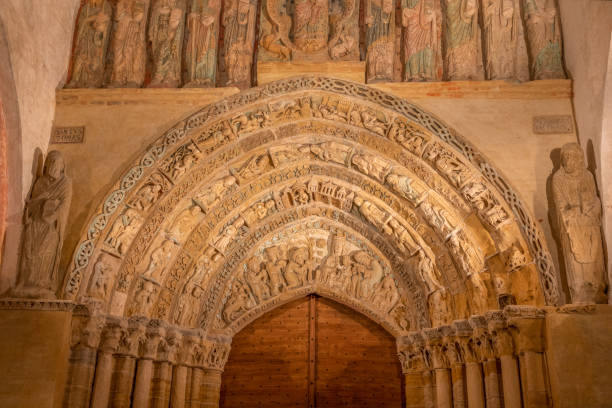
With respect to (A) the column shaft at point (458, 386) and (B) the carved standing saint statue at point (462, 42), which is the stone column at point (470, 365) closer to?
(A) the column shaft at point (458, 386)

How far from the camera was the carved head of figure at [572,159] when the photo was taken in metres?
5.49

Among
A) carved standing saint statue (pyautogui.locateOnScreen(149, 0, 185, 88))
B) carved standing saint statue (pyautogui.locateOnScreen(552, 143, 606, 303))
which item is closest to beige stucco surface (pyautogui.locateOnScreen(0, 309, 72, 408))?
carved standing saint statue (pyautogui.locateOnScreen(149, 0, 185, 88))

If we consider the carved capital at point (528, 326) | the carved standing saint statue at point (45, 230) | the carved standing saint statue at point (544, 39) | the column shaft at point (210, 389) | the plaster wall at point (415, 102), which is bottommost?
the column shaft at point (210, 389)

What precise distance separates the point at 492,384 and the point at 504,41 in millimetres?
3378

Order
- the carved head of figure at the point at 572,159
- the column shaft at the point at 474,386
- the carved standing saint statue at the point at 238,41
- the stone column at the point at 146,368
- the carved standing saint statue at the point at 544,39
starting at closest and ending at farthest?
1. the carved head of figure at the point at 572,159
2. the column shaft at the point at 474,386
3. the stone column at the point at 146,368
4. the carved standing saint statue at the point at 544,39
5. the carved standing saint statue at the point at 238,41

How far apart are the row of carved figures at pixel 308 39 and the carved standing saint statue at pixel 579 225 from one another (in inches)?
44.9

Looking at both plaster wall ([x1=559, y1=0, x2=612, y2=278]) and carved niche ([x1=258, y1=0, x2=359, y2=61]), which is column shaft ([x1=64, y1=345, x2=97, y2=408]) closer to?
carved niche ([x1=258, y1=0, x2=359, y2=61])

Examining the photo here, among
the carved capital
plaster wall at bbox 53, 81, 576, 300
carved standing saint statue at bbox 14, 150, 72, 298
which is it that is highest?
plaster wall at bbox 53, 81, 576, 300

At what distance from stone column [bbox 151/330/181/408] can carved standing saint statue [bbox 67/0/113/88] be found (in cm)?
274

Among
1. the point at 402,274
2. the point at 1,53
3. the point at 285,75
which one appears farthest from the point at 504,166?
the point at 1,53

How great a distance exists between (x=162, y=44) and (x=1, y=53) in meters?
1.69

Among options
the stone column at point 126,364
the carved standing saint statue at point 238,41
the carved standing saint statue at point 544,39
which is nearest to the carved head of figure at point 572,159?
the carved standing saint statue at point 544,39

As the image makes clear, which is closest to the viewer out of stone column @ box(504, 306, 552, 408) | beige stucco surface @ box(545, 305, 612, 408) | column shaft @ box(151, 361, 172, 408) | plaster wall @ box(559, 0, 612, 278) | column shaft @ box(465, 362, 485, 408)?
beige stucco surface @ box(545, 305, 612, 408)

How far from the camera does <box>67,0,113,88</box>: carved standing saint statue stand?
6531mm
